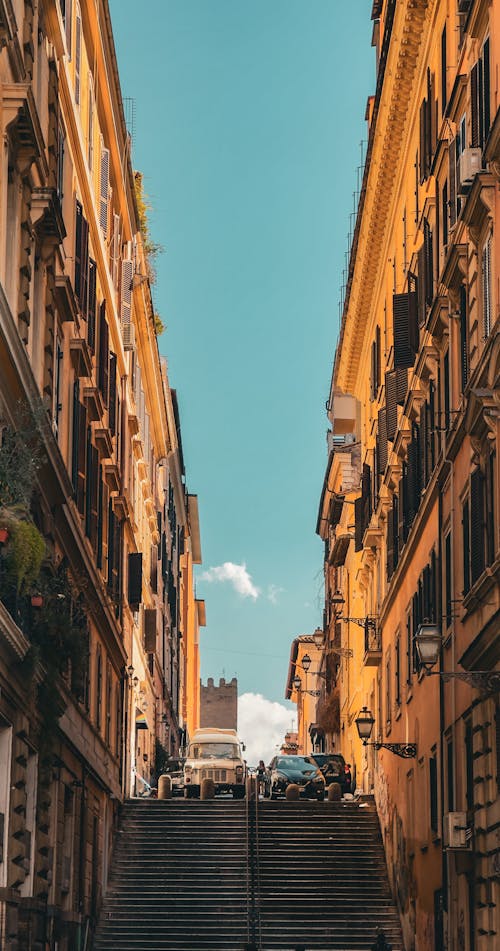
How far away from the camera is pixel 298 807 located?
4316 centimetres

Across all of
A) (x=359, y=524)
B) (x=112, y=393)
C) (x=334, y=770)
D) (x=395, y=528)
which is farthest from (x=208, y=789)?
(x=395, y=528)

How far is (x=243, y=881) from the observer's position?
37.5 metres

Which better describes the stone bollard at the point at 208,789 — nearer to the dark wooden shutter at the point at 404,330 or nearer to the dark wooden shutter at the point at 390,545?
the dark wooden shutter at the point at 390,545

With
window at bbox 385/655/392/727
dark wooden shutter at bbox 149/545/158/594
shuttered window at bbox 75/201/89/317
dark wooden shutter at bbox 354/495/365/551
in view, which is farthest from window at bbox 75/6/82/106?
dark wooden shutter at bbox 149/545/158/594

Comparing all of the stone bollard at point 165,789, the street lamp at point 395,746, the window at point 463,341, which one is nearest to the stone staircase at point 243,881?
the street lamp at point 395,746

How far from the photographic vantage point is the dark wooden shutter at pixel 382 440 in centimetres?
3916

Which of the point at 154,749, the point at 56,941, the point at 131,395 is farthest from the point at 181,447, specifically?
the point at 56,941

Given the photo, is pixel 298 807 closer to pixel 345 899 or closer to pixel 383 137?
pixel 345 899

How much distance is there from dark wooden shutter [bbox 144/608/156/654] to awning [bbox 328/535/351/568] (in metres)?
7.64

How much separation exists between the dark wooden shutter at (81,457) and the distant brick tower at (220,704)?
10889cm

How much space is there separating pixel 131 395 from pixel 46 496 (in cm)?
2349

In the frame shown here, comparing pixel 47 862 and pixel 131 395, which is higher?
pixel 131 395

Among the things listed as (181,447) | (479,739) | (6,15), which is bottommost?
(479,739)

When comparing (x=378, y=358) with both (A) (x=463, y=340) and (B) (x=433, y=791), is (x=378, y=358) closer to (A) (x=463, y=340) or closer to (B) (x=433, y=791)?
(B) (x=433, y=791)
